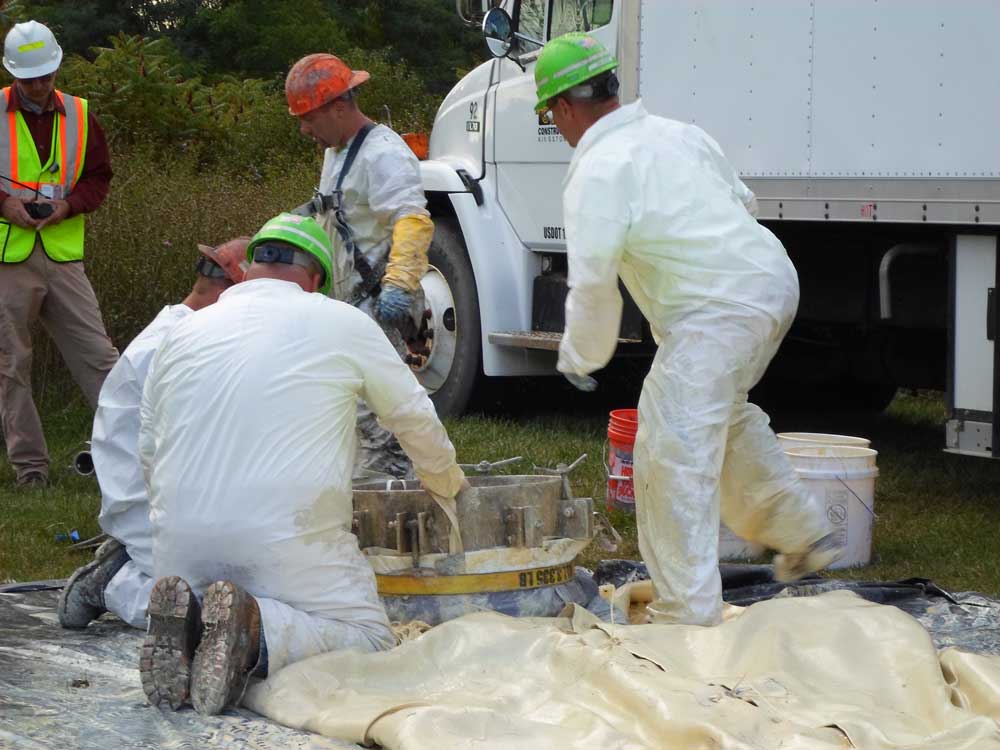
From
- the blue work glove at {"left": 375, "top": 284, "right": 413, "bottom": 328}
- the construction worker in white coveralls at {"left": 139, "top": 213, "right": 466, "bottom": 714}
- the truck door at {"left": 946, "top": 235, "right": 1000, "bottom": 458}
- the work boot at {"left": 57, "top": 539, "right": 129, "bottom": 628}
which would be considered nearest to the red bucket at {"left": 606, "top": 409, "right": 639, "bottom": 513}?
the blue work glove at {"left": 375, "top": 284, "right": 413, "bottom": 328}

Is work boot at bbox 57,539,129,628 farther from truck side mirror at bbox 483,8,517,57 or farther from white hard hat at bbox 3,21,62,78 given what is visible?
truck side mirror at bbox 483,8,517,57

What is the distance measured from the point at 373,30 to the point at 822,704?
29050 mm

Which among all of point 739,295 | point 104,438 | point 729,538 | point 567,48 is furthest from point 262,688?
point 729,538

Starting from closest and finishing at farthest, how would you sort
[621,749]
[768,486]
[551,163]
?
1. [621,749]
2. [768,486]
3. [551,163]

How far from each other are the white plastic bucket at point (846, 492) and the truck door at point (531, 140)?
9.05 feet

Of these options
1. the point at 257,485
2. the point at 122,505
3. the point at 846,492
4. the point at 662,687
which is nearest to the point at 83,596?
the point at 122,505

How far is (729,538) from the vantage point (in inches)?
242

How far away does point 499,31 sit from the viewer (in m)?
8.38

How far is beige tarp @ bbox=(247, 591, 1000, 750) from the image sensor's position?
370 cm

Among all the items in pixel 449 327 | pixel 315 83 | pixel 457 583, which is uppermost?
pixel 315 83

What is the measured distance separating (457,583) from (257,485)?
939 mm

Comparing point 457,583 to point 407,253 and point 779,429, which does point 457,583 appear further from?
point 779,429

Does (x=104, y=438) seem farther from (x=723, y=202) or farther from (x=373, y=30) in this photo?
(x=373, y=30)

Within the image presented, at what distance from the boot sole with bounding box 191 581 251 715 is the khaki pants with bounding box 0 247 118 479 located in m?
3.66
